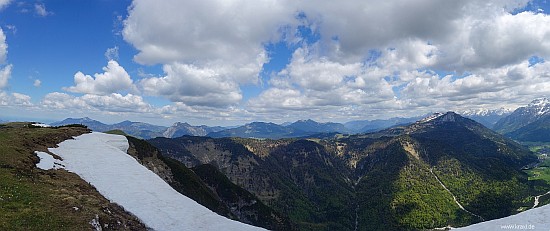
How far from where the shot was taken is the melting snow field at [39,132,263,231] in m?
28.7

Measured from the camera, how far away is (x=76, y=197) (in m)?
28.9

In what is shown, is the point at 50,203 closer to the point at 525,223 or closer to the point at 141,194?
the point at 141,194

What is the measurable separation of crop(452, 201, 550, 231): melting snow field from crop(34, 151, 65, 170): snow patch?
45.8 meters

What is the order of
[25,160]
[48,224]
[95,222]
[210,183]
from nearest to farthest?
1. [48,224]
2. [95,222]
3. [25,160]
4. [210,183]

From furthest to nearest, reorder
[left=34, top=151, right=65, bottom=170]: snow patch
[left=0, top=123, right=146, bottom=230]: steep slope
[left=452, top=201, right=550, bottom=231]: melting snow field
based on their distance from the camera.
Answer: [left=34, top=151, right=65, bottom=170]: snow patch
[left=452, top=201, right=550, bottom=231]: melting snow field
[left=0, top=123, right=146, bottom=230]: steep slope

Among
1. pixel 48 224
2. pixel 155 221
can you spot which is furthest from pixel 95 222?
pixel 155 221

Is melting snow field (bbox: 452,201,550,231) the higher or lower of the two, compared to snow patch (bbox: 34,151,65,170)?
lower

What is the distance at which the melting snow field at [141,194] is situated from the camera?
28672 mm

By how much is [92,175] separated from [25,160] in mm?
8313

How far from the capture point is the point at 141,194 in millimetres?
34406

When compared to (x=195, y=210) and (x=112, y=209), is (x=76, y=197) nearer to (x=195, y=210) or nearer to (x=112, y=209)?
(x=112, y=209)

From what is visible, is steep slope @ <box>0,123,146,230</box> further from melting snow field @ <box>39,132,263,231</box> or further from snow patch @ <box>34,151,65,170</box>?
snow patch @ <box>34,151,65,170</box>

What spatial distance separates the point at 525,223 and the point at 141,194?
35.0 metres

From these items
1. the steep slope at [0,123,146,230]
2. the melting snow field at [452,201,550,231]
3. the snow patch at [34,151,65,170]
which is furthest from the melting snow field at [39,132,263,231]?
the melting snow field at [452,201,550,231]
